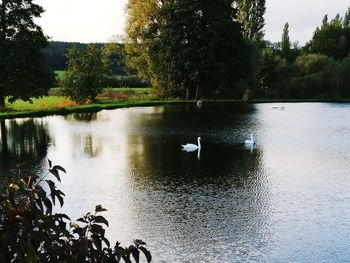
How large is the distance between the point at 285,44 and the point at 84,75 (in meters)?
63.3

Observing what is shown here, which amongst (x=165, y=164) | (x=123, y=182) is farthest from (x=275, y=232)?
(x=165, y=164)

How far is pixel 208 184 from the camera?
19.5m

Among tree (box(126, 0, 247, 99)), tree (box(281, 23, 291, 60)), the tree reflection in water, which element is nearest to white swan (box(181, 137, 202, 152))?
the tree reflection in water

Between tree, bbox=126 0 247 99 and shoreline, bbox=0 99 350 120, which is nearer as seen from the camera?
shoreline, bbox=0 99 350 120

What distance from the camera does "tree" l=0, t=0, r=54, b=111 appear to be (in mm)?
46906

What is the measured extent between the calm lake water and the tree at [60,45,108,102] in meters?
18.8

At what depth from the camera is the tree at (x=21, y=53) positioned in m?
46.9

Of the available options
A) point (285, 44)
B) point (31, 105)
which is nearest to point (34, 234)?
point (31, 105)

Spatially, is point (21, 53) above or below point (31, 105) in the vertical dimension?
above

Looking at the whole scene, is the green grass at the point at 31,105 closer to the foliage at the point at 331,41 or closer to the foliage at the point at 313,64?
the foliage at the point at 313,64

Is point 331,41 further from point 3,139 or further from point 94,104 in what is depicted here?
point 3,139

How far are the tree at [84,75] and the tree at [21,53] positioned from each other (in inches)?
285

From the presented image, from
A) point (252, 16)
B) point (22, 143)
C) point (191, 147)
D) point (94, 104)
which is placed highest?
point (252, 16)

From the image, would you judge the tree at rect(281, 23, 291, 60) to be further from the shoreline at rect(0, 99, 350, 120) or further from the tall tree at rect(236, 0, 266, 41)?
the shoreline at rect(0, 99, 350, 120)
